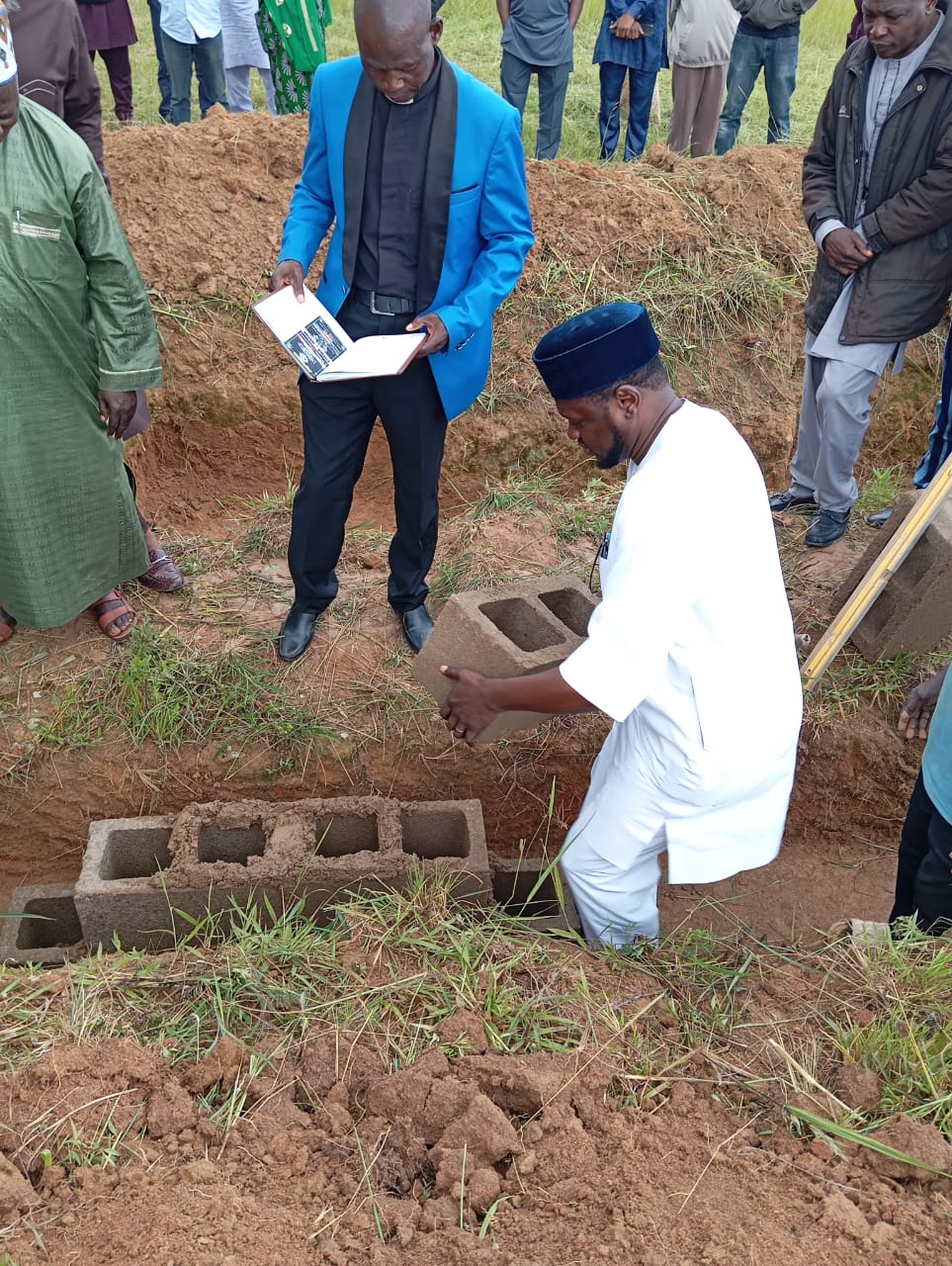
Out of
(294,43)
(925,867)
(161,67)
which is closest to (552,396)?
(925,867)

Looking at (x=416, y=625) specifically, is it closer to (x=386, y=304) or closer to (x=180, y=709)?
(x=180, y=709)

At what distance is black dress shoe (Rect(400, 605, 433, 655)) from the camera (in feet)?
13.2

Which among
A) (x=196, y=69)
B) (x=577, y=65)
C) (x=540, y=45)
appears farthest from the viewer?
(x=577, y=65)

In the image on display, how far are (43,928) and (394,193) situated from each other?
2694 mm

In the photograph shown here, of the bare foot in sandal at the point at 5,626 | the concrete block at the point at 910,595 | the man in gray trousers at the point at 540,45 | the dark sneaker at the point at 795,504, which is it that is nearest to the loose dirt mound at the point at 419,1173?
the bare foot in sandal at the point at 5,626

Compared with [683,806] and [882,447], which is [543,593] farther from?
[882,447]

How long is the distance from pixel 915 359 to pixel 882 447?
0.64 meters

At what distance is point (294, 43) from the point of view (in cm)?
667

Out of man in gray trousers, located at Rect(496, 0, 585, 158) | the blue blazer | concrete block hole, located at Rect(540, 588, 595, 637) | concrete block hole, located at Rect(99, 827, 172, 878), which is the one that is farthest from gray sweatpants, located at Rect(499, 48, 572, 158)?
concrete block hole, located at Rect(99, 827, 172, 878)

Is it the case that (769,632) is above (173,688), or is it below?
above

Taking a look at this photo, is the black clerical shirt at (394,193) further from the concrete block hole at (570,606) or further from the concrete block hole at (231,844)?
the concrete block hole at (231,844)

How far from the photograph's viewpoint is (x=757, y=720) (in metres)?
2.54

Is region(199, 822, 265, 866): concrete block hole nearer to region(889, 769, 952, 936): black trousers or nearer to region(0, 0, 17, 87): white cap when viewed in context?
region(889, 769, 952, 936): black trousers

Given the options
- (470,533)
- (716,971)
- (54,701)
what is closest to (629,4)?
(470,533)
